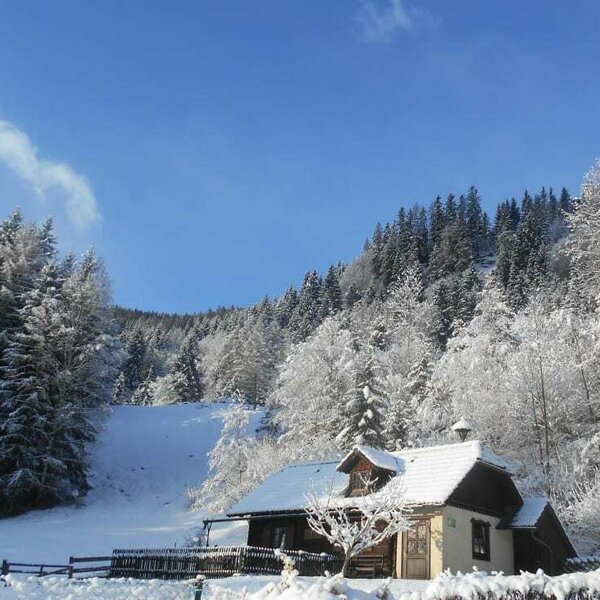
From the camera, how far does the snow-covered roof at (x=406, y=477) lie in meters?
25.0

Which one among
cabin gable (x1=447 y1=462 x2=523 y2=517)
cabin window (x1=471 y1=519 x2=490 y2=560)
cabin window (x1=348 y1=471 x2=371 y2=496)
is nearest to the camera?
cabin gable (x1=447 y1=462 x2=523 y2=517)

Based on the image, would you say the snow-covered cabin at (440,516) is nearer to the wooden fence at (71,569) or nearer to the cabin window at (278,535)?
the cabin window at (278,535)

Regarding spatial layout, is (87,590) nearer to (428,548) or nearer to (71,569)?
(71,569)

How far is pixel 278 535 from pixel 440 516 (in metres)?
8.74

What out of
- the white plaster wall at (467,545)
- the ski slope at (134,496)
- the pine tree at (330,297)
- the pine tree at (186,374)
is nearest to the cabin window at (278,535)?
the ski slope at (134,496)

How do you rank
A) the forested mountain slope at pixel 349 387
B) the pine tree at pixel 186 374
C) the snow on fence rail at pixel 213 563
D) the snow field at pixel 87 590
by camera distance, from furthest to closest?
1. the pine tree at pixel 186 374
2. the forested mountain slope at pixel 349 387
3. the snow on fence rail at pixel 213 563
4. the snow field at pixel 87 590

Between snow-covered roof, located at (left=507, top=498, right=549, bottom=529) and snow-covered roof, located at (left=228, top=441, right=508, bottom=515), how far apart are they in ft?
5.82

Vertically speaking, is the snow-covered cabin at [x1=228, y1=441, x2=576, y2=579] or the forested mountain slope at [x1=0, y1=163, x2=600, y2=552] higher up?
the forested mountain slope at [x1=0, y1=163, x2=600, y2=552]

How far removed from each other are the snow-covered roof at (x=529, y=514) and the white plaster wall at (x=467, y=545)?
898 mm

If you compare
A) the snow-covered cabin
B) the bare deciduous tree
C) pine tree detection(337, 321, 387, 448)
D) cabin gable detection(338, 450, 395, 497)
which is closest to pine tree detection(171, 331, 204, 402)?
pine tree detection(337, 321, 387, 448)

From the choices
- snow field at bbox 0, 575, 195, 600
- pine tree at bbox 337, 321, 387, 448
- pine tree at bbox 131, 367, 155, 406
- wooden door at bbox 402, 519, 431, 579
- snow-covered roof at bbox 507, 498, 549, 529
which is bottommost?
snow field at bbox 0, 575, 195, 600

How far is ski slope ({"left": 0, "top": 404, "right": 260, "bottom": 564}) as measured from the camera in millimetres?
A: 33406

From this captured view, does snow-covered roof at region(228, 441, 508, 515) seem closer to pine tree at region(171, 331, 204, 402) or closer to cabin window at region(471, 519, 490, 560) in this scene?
cabin window at region(471, 519, 490, 560)

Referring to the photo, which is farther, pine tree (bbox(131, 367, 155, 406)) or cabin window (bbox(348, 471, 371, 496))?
pine tree (bbox(131, 367, 155, 406))
